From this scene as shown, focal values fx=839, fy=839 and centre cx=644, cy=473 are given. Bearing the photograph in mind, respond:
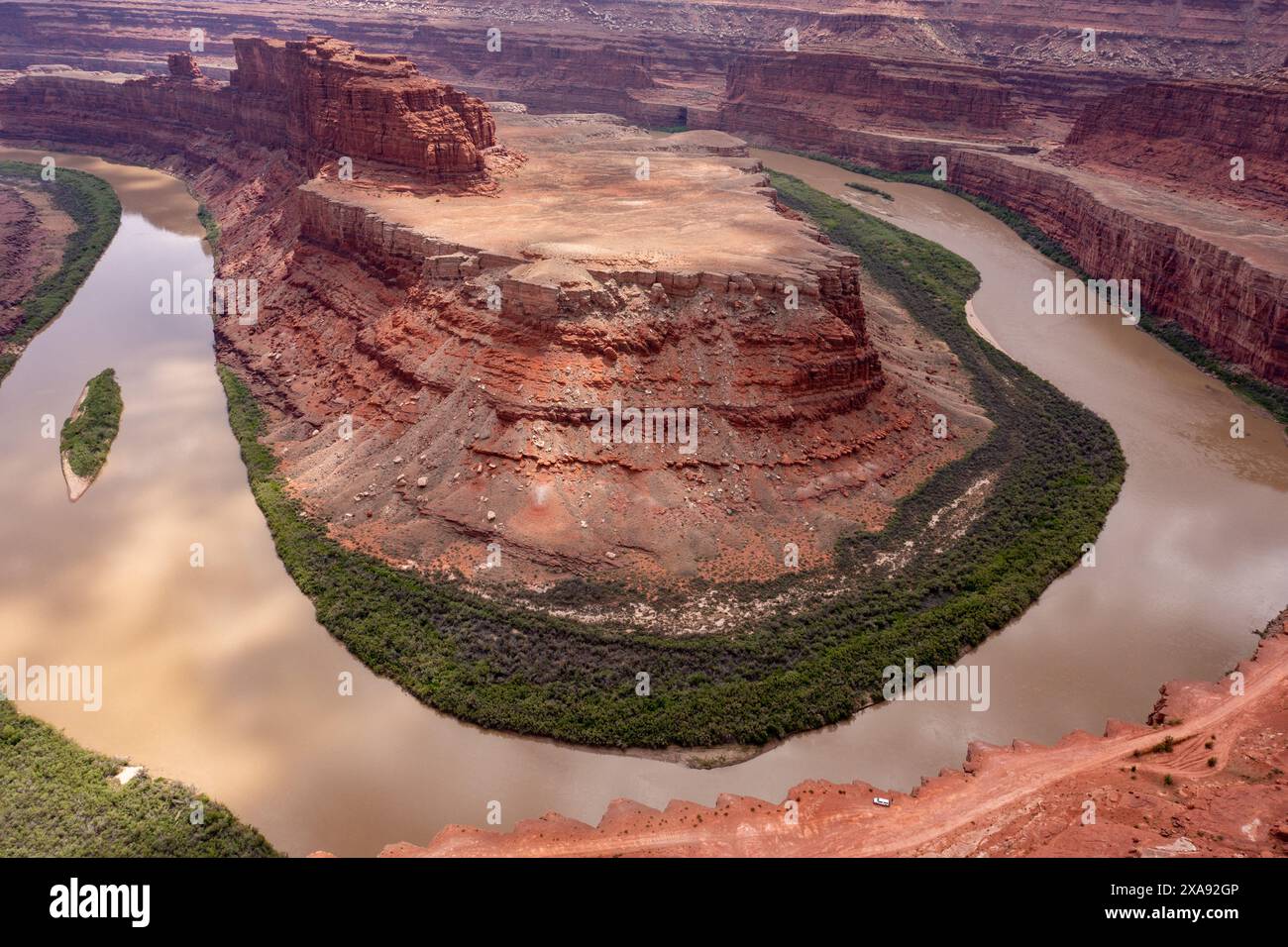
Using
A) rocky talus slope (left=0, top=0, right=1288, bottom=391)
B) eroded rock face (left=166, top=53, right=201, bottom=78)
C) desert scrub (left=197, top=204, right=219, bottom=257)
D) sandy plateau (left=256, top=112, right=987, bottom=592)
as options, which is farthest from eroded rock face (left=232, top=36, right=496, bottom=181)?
eroded rock face (left=166, top=53, right=201, bottom=78)

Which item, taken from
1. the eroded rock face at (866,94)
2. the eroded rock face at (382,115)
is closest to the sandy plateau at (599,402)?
the eroded rock face at (382,115)

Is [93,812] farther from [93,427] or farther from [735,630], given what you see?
[93,427]

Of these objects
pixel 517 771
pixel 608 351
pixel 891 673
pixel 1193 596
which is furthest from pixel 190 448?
pixel 1193 596

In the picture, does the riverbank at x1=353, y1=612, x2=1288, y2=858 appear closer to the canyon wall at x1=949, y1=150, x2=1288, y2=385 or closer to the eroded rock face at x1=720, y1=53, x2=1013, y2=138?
the canyon wall at x1=949, y1=150, x2=1288, y2=385

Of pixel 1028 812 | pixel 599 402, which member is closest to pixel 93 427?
pixel 599 402

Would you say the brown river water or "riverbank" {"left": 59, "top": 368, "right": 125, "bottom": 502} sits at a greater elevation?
"riverbank" {"left": 59, "top": 368, "right": 125, "bottom": 502}

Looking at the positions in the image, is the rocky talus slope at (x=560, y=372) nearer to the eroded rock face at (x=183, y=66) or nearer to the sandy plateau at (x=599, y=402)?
the sandy plateau at (x=599, y=402)
